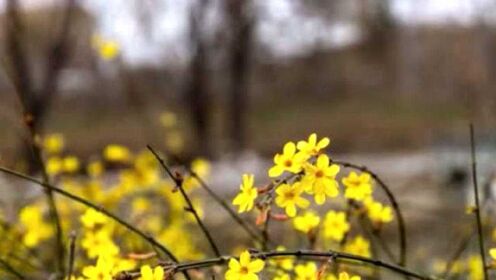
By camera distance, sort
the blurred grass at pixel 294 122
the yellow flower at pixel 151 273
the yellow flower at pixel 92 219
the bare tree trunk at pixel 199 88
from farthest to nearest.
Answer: the blurred grass at pixel 294 122 < the bare tree trunk at pixel 199 88 < the yellow flower at pixel 92 219 < the yellow flower at pixel 151 273

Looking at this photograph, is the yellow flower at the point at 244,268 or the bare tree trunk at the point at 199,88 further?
the bare tree trunk at the point at 199,88

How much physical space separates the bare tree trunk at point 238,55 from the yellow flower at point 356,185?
699 centimetres

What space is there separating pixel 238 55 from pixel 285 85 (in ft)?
25.0

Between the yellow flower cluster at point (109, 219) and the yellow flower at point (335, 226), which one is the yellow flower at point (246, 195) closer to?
the yellow flower cluster at point (109, 219)

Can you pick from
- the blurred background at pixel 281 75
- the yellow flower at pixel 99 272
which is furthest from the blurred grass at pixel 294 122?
the yellow flower at pixel 99 272

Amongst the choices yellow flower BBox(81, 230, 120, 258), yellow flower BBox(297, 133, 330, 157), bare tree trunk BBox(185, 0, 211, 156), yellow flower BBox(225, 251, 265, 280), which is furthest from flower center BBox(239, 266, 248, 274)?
bare tree trunk BBox(185, 0, 211, 156)

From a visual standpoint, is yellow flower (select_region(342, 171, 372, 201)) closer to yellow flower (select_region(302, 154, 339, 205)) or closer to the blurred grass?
yellow flower (select_region(302, 154, 339, 205))

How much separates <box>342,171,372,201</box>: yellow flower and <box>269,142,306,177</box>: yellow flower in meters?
0.17

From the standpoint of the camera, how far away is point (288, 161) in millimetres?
848

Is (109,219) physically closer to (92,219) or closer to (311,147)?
(92,219)

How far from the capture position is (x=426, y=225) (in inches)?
173

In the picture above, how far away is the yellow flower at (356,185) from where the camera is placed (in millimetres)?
1002

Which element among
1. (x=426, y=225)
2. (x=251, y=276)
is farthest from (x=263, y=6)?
(x=251, y=276)

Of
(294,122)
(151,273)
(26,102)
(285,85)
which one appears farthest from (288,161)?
(285,85)
